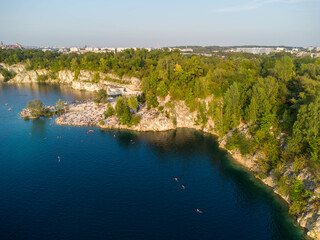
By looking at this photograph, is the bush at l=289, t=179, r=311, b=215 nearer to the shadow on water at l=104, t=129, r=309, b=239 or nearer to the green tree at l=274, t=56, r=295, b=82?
the shadow on water at l=104, t=129, r=309, b=239

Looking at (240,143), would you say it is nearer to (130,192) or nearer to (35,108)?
(130,192)

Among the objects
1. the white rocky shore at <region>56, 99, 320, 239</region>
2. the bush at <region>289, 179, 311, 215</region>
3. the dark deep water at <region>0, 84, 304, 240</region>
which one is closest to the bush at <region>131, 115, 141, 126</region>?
the white rocky shore at <region>56, 99, 320, 239</region>

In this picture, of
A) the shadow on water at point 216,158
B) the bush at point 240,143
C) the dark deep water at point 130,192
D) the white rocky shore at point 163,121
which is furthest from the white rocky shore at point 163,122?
the dark deep water at point 130,192

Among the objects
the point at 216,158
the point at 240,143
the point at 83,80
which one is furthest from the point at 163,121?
the point at 83,80

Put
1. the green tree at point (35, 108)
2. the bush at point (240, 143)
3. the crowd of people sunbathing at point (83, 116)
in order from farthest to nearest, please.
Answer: the green tree at point (35, 108)
the crowd of people sunbathing at point (83, 116)
the bush at point (240, 143)

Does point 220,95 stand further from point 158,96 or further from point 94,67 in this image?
point 94,67

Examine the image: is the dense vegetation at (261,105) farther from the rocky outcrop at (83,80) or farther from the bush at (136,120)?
the rocky outcrop at (83,80)
